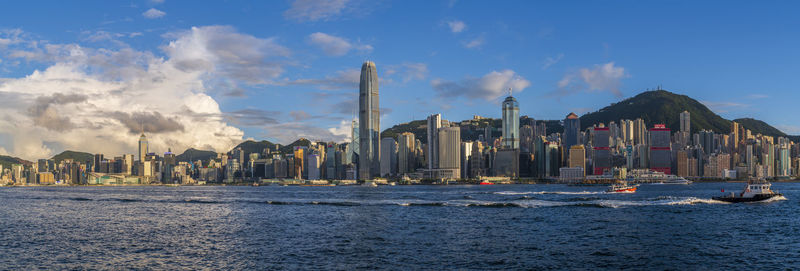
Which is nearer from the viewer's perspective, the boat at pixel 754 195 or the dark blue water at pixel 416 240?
the dark blue water at pixel 416 240

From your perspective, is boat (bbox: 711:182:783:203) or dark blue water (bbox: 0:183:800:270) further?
boat (bbox: 711:182:783:203)

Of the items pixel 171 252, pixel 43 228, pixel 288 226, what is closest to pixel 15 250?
pixel 171 252

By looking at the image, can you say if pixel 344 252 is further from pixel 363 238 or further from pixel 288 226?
pixel 288 226

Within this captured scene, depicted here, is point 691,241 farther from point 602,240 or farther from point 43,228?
point 43,228

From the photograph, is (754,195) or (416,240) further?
(754,195)

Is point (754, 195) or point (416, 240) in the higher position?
point (754, 195)

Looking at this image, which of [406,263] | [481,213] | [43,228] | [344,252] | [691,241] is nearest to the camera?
[406,263]

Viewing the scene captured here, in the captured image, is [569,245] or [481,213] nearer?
[569,245]

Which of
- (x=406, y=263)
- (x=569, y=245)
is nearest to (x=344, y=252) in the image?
(x=406, y=263)

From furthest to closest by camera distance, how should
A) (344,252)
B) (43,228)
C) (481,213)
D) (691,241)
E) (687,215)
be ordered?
(481,213) < (687,215) < (43,228) < (691,241) < (344,252)
